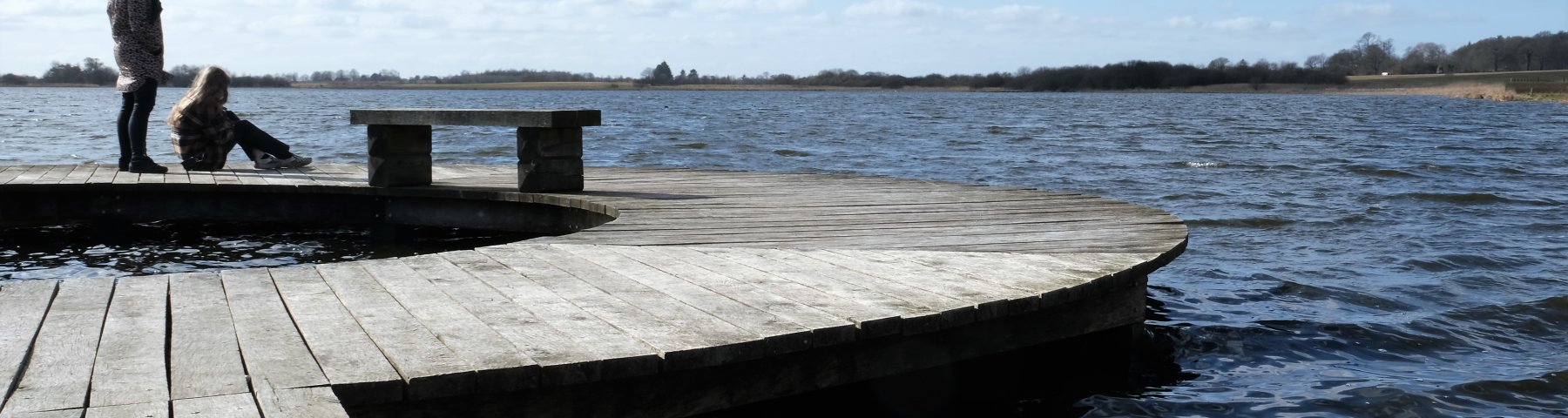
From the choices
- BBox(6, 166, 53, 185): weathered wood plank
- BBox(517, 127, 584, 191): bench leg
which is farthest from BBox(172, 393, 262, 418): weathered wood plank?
BBox(6, 166, 53, 185): weathered wood plank

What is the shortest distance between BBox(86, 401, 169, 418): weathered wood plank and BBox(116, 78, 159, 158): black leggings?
19.5 ft

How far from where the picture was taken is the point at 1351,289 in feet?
24.8

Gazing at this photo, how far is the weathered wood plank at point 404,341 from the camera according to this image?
2.80 m

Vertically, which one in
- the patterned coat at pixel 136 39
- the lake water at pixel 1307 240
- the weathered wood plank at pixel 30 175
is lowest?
the lake water at pixel 1307 240

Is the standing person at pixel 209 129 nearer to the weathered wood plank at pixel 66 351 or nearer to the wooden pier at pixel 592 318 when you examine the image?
the wooden pier at pixel 592 318

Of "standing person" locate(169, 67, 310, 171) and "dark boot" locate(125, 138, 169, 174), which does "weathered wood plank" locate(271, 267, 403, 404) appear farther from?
"standing person" locate(169, 67, 310, 171)

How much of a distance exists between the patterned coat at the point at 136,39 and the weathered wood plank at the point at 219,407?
6034mm

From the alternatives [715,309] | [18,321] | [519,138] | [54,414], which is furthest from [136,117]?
[54,414]

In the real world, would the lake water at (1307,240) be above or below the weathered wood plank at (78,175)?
below

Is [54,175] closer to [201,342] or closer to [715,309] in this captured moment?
[201,342]

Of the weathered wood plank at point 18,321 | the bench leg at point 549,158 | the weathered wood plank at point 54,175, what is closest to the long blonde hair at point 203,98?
the weathered wood plank at point 54,175

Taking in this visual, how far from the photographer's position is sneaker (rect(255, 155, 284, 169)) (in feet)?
28.9

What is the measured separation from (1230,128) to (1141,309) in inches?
1300

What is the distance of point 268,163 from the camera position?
8.80 m
